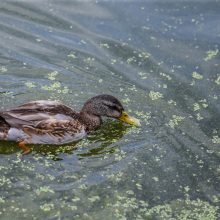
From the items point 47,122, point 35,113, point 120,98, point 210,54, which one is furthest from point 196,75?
point 35,113

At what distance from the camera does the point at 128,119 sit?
8695 mm

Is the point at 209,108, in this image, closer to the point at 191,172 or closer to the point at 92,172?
the point at 191,172

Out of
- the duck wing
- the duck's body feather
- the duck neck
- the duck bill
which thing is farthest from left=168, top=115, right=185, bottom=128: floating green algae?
the duck wing

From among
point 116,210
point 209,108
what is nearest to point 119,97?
point 209,108

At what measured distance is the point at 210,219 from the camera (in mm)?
7027

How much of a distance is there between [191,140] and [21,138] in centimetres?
221

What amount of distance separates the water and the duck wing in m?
0.36

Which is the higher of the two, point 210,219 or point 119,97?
point 119,97

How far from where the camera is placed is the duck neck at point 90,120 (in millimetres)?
8633

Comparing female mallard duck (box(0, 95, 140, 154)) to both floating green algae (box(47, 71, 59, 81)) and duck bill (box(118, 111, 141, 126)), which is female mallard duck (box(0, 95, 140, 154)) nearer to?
duck bill (box(118, 111, 141, 126))

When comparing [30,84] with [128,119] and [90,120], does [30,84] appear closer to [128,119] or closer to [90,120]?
[90,120]

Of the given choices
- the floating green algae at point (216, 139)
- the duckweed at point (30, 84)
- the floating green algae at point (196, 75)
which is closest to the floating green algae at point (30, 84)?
the duckweed at point (30, 84)

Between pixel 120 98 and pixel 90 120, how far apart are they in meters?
0.84

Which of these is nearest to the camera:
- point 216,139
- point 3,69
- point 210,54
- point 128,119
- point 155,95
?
point 216,139
